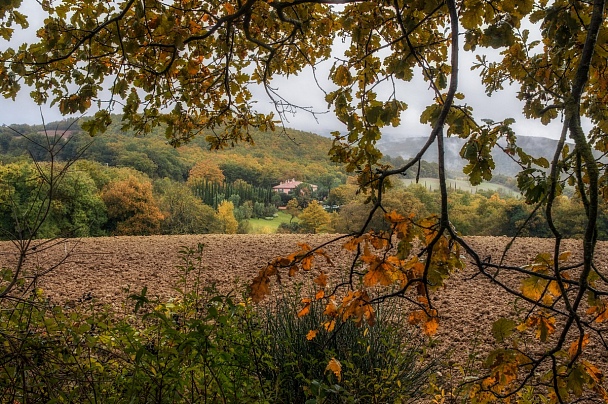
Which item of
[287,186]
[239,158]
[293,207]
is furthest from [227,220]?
[239,158]

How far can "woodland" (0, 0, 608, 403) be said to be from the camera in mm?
1003

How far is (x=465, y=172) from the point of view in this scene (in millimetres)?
1110

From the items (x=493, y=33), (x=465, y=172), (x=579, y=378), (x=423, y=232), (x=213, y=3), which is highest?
(x=213, y=3)

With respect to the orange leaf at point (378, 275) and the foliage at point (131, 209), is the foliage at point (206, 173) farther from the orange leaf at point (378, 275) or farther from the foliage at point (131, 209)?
the orange leaf at point (378, 275)

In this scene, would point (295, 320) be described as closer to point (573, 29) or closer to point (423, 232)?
point (423, 232)

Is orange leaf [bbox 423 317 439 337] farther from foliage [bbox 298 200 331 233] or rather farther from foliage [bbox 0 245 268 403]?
foliage [bbox 298 200 331 233]

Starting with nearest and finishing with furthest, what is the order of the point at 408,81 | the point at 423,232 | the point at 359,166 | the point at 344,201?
the point at 423,232 → the point at 408,81 → the point at 359,166 → the point at 344,201

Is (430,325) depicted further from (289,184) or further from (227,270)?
(289,184)

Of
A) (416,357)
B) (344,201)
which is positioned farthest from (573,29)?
(344,201)

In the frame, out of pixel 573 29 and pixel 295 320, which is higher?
pixel 573 29

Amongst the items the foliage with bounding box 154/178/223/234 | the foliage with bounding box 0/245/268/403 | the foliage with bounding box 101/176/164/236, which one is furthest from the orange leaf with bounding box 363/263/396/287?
the foliage with bounding box 154/178/223/234

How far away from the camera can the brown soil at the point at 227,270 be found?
3.91 m

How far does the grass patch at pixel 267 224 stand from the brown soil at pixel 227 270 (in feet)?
48.4

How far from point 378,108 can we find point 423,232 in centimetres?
38
